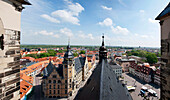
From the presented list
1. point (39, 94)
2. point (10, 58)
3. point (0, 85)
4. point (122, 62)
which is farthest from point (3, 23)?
point (122, 62)

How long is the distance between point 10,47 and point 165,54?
28.1ft

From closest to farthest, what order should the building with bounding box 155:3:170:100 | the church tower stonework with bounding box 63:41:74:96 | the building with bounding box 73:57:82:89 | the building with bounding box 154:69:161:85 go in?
the building with bounding box 155:3:170:100 < the church tower stonework with bounding box 63:41:74:96 < the building with bounding box 73:57:82:89 < the building with bounding box 154:69:161:85

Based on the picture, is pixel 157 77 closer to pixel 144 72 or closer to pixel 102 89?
pixel 144 72

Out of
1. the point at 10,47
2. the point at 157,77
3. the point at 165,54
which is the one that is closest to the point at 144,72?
the point at 157,77

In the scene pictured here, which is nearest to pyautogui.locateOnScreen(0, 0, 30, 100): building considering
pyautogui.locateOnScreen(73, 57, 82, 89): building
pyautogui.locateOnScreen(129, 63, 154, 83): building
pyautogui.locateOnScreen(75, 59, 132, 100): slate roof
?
pyautogui.locateOnScreen(75, 59, 132, 100): slate roof

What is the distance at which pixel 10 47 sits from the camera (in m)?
3.95

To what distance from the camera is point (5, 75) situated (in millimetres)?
3756

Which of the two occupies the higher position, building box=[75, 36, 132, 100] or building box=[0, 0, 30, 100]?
building box=[0, 0, 30, 100]

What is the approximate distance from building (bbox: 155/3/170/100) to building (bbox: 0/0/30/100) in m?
8.15

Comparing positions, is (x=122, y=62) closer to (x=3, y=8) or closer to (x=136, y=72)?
(x=136, y=72)

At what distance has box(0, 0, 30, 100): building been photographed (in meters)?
3.66

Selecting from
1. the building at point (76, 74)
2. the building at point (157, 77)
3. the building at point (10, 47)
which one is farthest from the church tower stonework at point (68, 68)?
the building at point (157, 77)

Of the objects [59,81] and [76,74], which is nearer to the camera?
[59,81]

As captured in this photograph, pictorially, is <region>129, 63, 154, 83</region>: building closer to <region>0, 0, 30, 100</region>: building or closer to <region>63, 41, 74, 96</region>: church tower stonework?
<region>63, 41, 74, 96</region>: church tower stonework
